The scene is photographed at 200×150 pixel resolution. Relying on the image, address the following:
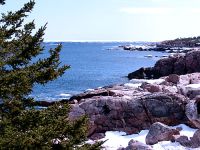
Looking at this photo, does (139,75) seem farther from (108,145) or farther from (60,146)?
(60,146)

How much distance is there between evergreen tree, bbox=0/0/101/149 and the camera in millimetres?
11336

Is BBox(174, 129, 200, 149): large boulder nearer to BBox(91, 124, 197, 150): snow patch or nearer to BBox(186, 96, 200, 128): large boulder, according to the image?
BBox(91, 124, 197, 150): snow patch

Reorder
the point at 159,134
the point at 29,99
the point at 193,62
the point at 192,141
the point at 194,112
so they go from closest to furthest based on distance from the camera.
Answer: the point at 29,99, the point at 192,141, the point at 159,134, the point at 194,112, the point at 193,62

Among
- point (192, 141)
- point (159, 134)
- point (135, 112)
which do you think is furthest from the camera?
point (135, 112)

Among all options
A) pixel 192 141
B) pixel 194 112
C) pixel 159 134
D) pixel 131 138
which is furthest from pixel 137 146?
pixel 194 112

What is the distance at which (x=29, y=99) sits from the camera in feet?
43.6

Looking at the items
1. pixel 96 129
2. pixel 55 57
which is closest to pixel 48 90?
pixel 96 129

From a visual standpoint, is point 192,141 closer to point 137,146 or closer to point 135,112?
point 137,146

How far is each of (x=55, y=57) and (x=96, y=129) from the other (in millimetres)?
13486

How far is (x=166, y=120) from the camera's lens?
2617cm

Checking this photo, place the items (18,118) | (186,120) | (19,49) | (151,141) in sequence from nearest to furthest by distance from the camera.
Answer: (18,118), (19,49), (151,141), (186,120)

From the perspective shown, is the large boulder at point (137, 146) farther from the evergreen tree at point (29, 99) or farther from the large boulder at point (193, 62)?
the large boulder at point (193, 62)

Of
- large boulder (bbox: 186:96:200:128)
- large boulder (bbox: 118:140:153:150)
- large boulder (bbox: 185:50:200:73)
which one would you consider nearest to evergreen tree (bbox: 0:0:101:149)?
large boulder (bbox: 118:140:153:150)

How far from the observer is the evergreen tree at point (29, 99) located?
37.2 ft
